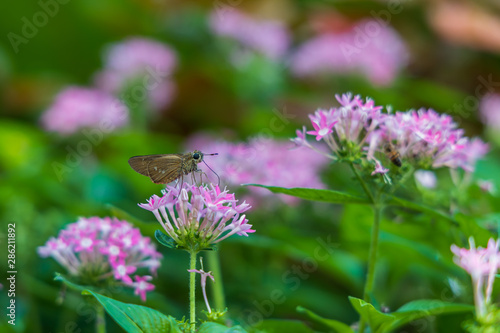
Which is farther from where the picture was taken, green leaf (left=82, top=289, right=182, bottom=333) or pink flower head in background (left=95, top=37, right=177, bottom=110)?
pink flower head in background (left=95, top=37, right=177, bottom=110)

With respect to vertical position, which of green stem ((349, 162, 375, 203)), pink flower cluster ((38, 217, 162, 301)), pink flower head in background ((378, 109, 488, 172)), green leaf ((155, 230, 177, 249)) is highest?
pink flower head in background ((378, 109, 488, 172))

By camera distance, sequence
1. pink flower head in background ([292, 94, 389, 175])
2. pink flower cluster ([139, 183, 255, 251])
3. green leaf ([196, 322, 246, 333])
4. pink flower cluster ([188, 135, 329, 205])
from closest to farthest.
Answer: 1. green leaf ([196, 322, 246, 333])
2. pink flower cluster ([139, 183, 255, 251])
3. pink flower head in background ([292, 94, 389, 175])
4. pink flower cluster ([188, 135, 329, 205])

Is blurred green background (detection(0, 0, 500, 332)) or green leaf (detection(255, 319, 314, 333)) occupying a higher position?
blurred green background (detection(0, 0, 500, 332))

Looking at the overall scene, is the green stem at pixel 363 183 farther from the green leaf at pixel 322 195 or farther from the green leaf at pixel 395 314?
the green leaf at pixel 395 314

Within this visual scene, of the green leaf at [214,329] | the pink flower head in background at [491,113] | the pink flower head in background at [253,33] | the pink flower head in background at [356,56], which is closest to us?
the green leaf at [214,329]

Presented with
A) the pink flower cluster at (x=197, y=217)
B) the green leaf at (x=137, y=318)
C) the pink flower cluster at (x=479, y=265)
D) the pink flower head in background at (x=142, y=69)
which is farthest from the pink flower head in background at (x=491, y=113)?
the green leaf at (x=137, y=318)

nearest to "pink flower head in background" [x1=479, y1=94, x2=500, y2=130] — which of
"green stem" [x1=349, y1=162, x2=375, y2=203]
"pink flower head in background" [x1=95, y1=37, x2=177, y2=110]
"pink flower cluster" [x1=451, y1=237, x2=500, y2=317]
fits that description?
"pink flower head in background" [x1=95, y1=37, x2=177, y2=110]

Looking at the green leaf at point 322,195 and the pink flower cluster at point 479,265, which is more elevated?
the green leaf at point 322,195

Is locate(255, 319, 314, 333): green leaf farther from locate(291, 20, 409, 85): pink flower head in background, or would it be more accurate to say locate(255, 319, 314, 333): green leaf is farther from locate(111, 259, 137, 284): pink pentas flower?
locate(291, 20, 409, 85): pink flower head in background
